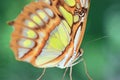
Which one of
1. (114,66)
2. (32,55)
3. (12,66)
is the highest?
(32,55)

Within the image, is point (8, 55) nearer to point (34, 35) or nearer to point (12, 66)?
point (12, 66)

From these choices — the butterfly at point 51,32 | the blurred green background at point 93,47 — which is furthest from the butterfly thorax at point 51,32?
the blurred green background at point 93,47

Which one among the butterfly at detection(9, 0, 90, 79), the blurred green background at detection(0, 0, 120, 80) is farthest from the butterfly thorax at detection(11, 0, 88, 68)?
the blurred green background at detection(0, 0, 120, 80)

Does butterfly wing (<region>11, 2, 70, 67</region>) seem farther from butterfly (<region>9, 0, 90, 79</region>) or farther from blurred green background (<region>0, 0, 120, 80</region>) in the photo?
blurred green background (<region>0, 0, 120, 80</region>)

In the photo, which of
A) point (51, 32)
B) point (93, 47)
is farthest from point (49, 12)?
point (93, 47)

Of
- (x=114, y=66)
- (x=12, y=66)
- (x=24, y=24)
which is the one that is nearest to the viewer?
(x=24, y=24)

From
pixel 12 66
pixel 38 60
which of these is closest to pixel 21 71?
pixel 12 66

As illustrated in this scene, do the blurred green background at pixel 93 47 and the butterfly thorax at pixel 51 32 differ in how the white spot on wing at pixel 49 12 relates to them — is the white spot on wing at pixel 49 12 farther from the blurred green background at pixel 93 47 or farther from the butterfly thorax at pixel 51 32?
the blurred green background at pixel 93 47
